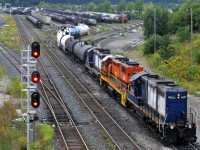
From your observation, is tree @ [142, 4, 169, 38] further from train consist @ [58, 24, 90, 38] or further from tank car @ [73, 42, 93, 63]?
tank car @ [73, 42, 93, 63]

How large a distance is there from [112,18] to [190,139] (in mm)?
96252

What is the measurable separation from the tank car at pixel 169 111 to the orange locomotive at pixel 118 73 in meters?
4.43

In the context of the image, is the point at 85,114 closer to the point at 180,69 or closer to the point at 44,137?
the point at 44,137

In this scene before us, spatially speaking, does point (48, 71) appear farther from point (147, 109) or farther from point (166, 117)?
point (166, 117)

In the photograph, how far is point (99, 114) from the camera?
98.5 ft

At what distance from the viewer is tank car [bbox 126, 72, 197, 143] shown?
23.1 m

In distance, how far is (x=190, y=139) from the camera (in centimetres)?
2338

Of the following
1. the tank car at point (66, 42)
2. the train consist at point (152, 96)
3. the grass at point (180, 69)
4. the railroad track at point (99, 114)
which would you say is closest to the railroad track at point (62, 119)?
the railroad track at point (99, 114)

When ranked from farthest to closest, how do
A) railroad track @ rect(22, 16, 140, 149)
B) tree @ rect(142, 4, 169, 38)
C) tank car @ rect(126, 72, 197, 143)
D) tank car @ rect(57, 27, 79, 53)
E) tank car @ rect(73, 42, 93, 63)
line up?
tree @ rect(142, 4, 169, 38), tank car @ rect(57, 27, 79, 53), tank car @ rect(73, 42, 93, 63), railroad track @ rect(22, 16, 140, 149), tank car @ rect(126, 72, 197, 143)

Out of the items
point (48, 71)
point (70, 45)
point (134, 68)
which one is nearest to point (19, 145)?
point (134, 68)

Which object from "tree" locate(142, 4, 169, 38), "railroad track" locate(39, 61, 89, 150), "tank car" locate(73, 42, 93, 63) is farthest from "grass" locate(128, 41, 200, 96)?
"tree" locate(142, 4, 169, 38)

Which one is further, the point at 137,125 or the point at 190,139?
the point at 137,125

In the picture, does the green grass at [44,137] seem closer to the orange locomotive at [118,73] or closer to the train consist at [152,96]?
the train consist at [152,96]

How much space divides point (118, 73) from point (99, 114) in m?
4.25
